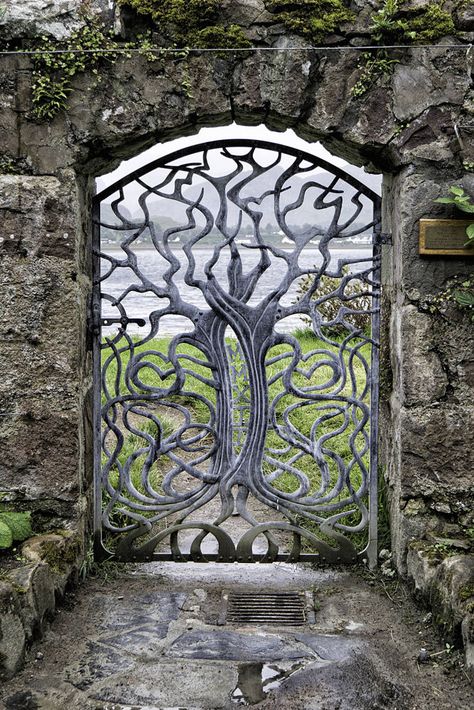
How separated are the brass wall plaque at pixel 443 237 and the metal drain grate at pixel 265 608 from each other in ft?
5.68

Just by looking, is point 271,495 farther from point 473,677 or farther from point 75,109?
point 75,109

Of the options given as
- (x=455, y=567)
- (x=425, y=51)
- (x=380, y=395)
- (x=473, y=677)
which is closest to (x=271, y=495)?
(x=380, y=395)

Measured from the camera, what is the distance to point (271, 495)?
3.96 m

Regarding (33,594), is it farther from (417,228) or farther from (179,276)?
(417,228)

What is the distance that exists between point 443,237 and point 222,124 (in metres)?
1.18

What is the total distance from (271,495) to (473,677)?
138 cm

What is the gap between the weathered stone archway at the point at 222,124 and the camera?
353 centimetres

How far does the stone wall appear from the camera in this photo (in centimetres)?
352

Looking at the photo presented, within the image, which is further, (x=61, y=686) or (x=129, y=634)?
(x=129, y=634)

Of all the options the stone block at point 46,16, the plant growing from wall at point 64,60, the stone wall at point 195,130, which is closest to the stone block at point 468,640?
the stone wall at point 195,130

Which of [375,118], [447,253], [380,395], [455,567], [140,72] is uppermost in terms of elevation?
[140,72]

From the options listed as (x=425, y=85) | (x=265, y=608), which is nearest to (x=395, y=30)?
(x=425, y=85)

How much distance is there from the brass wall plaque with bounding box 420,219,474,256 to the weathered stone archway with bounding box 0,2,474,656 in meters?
0.06

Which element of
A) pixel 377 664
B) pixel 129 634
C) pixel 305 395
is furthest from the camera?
pixel 305 395
